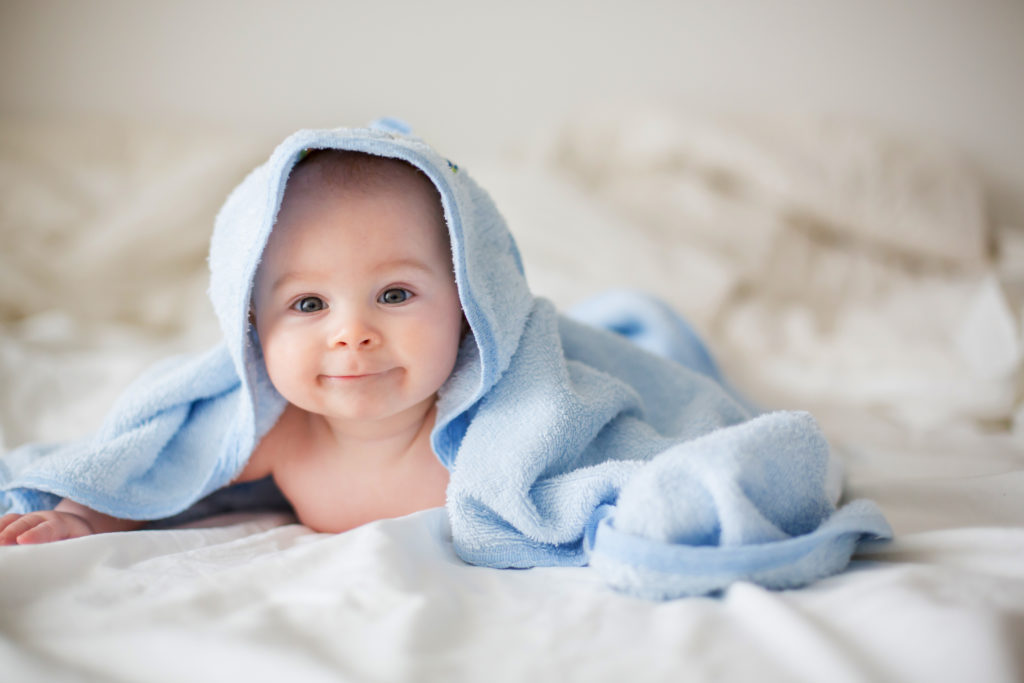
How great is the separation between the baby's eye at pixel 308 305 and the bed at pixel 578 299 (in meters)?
0.26

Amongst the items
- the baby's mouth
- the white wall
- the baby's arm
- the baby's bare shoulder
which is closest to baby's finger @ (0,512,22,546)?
the baby's arm

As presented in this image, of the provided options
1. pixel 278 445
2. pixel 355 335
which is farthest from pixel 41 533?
pixel 355 335

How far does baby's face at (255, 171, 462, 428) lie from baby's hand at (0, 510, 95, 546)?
0.92 feet

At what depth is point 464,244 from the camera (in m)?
0.84

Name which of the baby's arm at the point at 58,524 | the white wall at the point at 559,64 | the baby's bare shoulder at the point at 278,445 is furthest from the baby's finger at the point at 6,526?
the white wall at the point at 559,64

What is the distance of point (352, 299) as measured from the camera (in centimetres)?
82

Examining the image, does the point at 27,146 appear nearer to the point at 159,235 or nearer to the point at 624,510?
the point at 159,235

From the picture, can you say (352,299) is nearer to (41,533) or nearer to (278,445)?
(278,445)

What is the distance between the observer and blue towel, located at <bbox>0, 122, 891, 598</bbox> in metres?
0.66

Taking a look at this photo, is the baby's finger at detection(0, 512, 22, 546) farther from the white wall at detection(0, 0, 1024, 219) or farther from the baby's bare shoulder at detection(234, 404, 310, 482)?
the white wall at detection(0, 0, 1024, 219)

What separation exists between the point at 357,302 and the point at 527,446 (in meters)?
0.24

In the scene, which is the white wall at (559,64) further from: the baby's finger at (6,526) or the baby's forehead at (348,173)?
the baby's finger at (6,526)

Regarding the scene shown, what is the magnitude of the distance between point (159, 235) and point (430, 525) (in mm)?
1216

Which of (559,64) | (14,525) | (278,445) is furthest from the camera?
(559,64)
